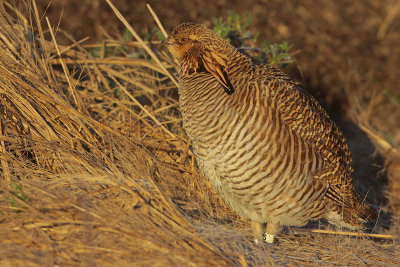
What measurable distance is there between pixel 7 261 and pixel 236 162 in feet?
4.06

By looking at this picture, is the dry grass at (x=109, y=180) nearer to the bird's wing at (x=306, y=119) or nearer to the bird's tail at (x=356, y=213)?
the bird's tail at (x=356, y=213)

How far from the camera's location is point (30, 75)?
9.75ft

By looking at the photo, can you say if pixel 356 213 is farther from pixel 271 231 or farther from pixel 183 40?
pixel 183 40

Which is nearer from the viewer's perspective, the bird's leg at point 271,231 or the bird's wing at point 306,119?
the bird's wing at point 306,119

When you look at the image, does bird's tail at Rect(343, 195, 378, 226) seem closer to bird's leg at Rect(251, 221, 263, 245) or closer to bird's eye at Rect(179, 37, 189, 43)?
bird's leg at Rect(251, 221, 263, 245)

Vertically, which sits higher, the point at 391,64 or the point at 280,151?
the point at 391,64

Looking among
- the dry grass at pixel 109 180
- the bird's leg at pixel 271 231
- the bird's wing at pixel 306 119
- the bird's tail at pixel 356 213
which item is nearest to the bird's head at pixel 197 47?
the bird's wing at pixel 306 119

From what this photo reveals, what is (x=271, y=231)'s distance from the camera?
2.98 m

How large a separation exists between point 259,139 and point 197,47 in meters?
0.71

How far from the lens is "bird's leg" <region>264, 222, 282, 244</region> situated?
2971 mm

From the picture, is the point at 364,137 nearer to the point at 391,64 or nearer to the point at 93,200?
the point at 391,64

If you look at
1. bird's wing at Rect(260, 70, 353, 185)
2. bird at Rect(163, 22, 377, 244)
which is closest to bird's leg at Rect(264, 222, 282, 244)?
bird at Rect(163, 22, 377, 244)

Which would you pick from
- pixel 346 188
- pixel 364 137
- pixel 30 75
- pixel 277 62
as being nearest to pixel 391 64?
Result: pixel 364 137

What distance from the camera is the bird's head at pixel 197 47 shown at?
291 cm
